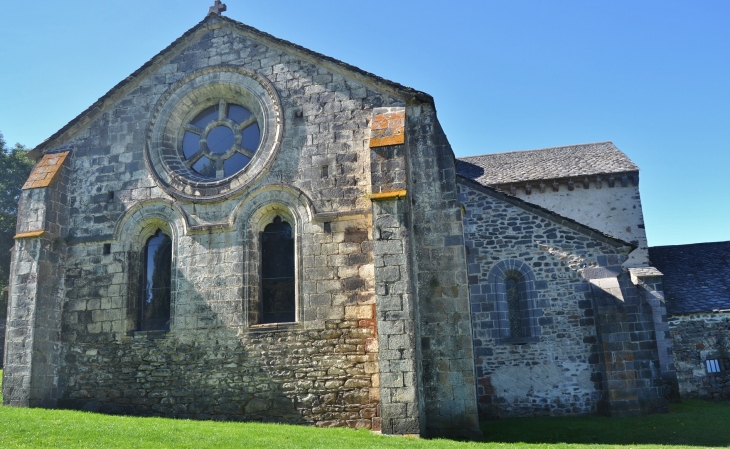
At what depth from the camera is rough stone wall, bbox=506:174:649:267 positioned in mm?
20953

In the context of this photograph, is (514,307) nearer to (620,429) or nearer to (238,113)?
(620,429)

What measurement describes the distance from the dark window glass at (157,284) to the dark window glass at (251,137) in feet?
9.12

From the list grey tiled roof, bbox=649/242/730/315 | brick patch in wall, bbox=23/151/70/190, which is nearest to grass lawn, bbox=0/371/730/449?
brick patch in wall, bbox=23/151/70/190

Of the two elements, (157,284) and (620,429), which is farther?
(157,284)

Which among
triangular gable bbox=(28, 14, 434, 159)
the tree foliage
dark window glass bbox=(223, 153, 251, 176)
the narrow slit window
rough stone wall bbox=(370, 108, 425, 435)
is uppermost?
the tree foliage

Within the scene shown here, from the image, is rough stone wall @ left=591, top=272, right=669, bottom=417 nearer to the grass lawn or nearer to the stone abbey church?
the stone abbey church

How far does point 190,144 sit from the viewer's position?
14602mm

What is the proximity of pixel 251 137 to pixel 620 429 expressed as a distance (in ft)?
34.2

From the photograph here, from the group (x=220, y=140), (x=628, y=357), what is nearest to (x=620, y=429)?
(x=628, y=357)

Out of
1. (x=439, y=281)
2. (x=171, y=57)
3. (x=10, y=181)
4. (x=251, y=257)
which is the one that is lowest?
(x=439, y=281)

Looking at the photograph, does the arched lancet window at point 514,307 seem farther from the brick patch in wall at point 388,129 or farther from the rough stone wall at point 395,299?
the brick patch in wall at point 388,129

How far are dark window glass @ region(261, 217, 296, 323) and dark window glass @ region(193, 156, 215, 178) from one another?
2148 millimetres

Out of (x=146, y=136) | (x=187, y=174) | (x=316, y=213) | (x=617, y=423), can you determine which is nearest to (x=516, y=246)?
(x=617, y=423)

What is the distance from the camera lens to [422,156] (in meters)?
12.9
